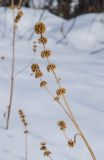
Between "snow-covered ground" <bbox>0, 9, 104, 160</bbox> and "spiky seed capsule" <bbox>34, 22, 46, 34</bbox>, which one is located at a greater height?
"snow-covered ground" <bbox>0, 9, 104, 160</bbox>

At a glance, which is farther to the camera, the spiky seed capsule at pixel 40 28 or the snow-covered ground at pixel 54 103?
the snow-covered ground at pixel 54 103

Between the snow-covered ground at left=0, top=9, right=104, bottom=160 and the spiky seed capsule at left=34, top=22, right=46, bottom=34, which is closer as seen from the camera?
the spiky seed capsule at left=34, top=22, right=46, bottom=34

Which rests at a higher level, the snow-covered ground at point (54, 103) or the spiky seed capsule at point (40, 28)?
the snow-covered ground at point (54, 103)

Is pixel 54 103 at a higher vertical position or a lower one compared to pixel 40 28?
higher

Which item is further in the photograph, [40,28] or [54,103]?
[54,103]

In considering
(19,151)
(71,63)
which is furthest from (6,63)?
(19,151)

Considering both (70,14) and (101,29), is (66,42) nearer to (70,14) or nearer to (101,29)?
(101,29)

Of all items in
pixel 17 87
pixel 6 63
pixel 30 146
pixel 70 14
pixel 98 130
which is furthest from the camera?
pixel 70 14

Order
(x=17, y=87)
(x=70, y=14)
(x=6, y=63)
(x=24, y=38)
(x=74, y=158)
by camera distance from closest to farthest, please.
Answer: (x=74, y=158) < (x=17, y=87) < (x=6, y=63) < (x=24, y=38) < (x=70, y=14)
